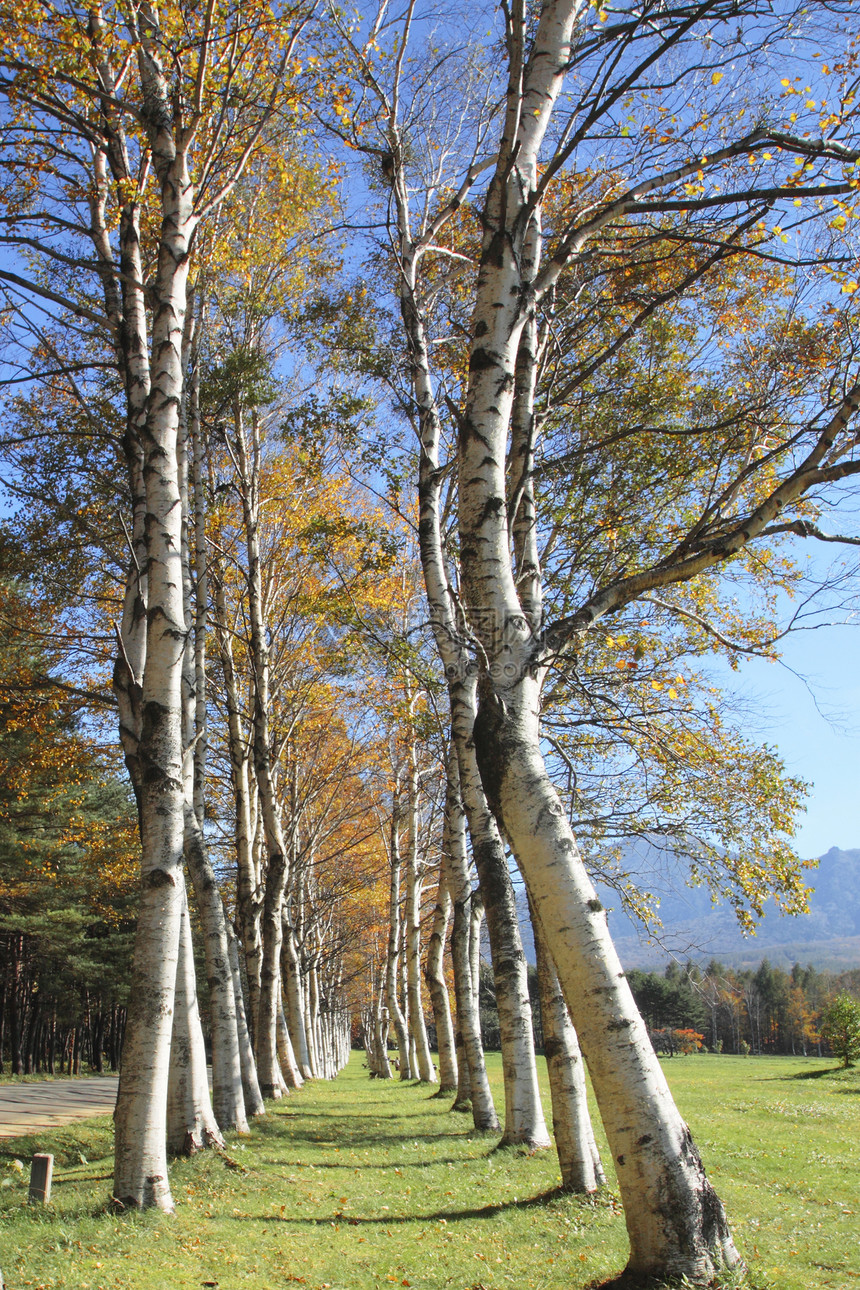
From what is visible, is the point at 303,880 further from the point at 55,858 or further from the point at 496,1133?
the point at 496,1133

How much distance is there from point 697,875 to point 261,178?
38.5 feet

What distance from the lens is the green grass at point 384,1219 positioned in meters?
4.63

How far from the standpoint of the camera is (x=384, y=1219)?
21.1 feet

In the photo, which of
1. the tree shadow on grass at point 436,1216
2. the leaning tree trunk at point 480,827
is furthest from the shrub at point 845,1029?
the tree shadow on grass at point 436,1216

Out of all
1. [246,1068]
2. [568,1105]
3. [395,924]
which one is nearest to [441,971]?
[246,1068]

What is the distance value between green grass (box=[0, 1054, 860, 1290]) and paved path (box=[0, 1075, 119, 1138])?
1723mm

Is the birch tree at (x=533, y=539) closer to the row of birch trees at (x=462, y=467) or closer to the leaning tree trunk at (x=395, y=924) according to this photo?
the row of birch trees at (x=462, y=467)

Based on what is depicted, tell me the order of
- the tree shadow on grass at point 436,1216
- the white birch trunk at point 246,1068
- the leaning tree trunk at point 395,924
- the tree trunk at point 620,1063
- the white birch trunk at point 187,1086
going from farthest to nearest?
the leaning tree trunk at point 395,924
the white birch trunk at point 246,1068
the white birch trunk at point 187,1086
the tree shadow on grass at point 436,1216
the tree trunk at point 620,1063

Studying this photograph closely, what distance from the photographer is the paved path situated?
40.8 ft

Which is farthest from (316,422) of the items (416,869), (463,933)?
(416,869)

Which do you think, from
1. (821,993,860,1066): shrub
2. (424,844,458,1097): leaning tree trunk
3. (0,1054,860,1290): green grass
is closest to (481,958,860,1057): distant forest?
(821,993,860,1066): shrub

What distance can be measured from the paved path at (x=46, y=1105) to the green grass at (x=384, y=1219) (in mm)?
1723

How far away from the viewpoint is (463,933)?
1163 centimetres

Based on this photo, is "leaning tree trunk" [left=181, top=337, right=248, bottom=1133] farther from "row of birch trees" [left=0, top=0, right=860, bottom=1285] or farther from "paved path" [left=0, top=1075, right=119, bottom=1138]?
"paved path" [left=0, top=1075, right=119, bottom=1138]
